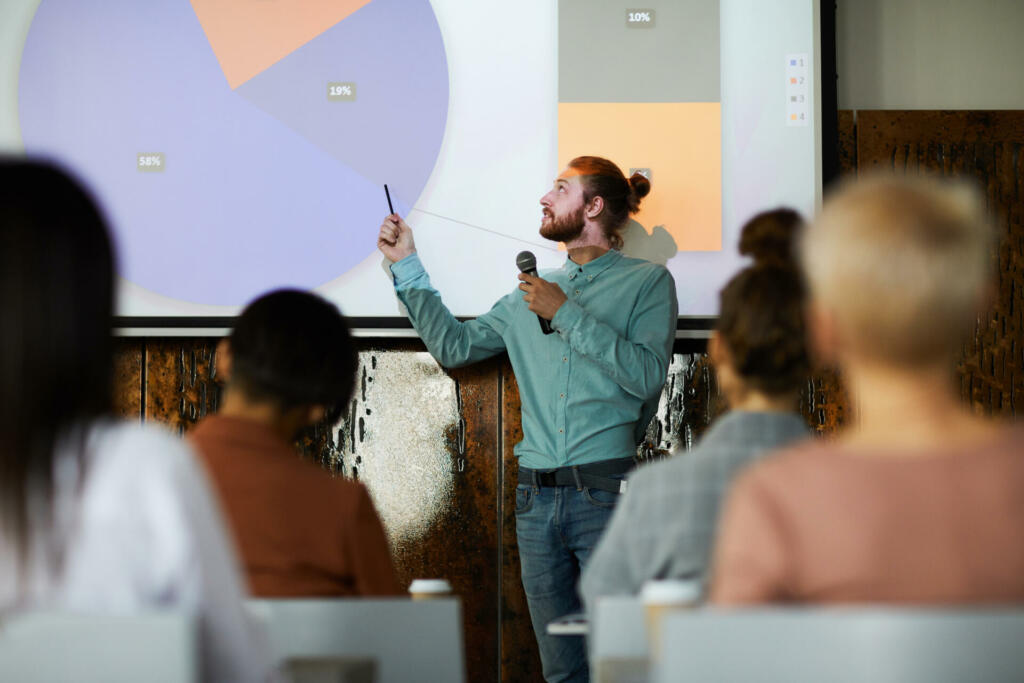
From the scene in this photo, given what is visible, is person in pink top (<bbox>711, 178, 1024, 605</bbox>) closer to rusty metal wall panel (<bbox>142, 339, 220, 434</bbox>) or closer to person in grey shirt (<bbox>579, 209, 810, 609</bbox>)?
person in grey shirt (<bbox>579, 209, 810, 609</bbox>)

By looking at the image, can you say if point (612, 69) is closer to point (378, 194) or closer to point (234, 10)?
point (378, 194)

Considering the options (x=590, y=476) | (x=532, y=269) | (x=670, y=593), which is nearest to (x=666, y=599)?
(x=670, y=593)

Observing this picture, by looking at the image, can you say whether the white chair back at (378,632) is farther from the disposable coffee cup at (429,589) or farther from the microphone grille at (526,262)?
the microphone grille at (526,262)

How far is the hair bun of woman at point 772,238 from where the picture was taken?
1.49 metres

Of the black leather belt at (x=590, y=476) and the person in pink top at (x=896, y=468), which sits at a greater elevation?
the person in pink top at (x=896, y=468)

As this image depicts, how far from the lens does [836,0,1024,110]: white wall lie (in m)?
3.33

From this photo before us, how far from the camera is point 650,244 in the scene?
3119 millimetres

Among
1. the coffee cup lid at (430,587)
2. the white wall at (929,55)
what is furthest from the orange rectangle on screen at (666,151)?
the coffee cup lid at (430,587)

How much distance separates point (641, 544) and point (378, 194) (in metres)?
1.92

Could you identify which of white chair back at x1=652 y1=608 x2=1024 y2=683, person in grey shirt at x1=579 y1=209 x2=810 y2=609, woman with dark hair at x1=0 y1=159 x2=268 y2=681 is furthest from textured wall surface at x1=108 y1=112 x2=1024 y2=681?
white chair back at x1=652 y1=608 x2=1024 y2=683

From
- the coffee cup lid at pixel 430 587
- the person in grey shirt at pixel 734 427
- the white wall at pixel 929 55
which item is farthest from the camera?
the white wall at pixel 929 55

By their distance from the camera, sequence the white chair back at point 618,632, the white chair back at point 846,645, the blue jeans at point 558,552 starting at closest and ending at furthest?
the white chair back at point 846,645
the white chair back at point 618,632
the blue jeans at point 558,552

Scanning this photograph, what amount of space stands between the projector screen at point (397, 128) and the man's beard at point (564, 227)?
0.06 m

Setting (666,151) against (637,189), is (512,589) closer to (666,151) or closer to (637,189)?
(637,189)
